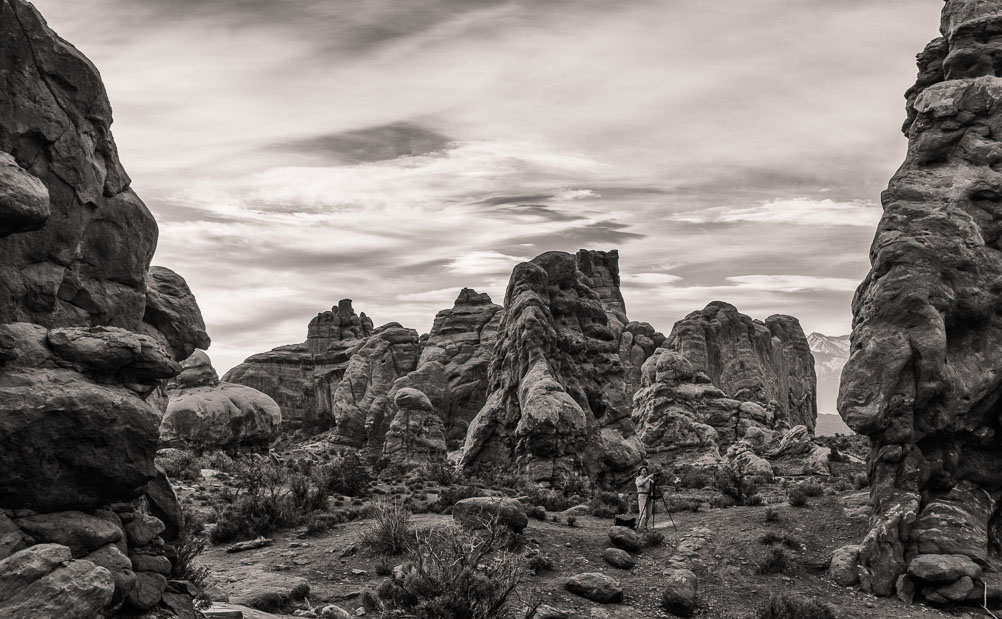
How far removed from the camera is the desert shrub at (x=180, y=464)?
31703 millimetres

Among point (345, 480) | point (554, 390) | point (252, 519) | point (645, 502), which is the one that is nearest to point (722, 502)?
point (645, 502)

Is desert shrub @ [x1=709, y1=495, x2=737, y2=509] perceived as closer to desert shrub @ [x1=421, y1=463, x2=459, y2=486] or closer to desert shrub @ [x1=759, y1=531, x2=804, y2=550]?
desert shrub @ [x1=759, y1=531, x2=804, y2=550]

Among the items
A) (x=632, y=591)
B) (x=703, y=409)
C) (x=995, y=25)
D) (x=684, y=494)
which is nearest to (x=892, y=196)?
(x=995, y=25)

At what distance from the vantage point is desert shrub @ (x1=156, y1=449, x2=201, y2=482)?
1248 inches

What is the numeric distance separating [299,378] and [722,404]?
4989 centimetres

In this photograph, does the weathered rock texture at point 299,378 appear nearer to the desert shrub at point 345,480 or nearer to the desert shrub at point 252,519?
the desert shrub at point 345,480

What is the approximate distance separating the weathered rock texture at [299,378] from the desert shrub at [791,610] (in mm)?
69228

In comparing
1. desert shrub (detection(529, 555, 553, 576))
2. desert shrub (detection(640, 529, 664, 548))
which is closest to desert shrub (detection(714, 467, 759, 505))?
desert shrub (detection(640, 529, 664, 548))

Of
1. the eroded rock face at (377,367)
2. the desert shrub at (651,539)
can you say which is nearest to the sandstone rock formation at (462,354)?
the eroded rock face at (377,367)

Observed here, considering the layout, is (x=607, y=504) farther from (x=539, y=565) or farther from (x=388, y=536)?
(x=388, y=536)

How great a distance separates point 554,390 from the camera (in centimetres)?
3259

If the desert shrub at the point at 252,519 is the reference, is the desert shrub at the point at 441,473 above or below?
below

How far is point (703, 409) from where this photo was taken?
5366 cm

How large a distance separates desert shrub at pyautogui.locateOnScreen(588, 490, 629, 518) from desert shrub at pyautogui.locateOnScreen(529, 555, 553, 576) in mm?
8932
